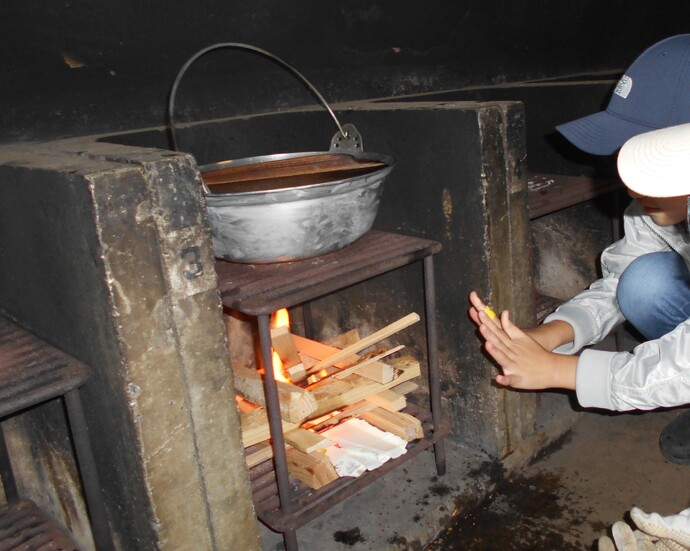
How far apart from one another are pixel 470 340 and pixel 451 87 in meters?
1.63

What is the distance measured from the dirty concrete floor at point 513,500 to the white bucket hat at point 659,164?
1269 mm

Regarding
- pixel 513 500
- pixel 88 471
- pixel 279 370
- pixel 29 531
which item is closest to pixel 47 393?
pixel 88 471

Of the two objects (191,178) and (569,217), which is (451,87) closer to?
(569,217)

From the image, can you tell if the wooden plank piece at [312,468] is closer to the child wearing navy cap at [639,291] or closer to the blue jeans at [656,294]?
the child wearing navy cap at [639,291]

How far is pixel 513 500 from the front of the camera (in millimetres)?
2371

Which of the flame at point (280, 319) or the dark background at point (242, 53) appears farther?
the flame at point (280, 319)

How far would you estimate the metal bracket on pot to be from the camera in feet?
7.52

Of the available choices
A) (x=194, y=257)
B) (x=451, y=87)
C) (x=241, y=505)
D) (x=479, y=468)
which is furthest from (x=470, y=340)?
(x=451, y=87)

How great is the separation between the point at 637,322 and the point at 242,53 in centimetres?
182

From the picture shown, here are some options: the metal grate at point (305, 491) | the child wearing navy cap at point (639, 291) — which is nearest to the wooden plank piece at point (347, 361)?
the metal grate at point (305, 491)

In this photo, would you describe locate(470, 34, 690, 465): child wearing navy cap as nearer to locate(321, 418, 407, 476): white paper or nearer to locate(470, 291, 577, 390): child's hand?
locate(470, 291, 577, 390): child's hand

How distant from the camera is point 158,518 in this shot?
1566mm

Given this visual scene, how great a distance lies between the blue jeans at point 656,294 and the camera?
2383mm

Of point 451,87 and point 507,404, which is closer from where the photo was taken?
point 507,404
